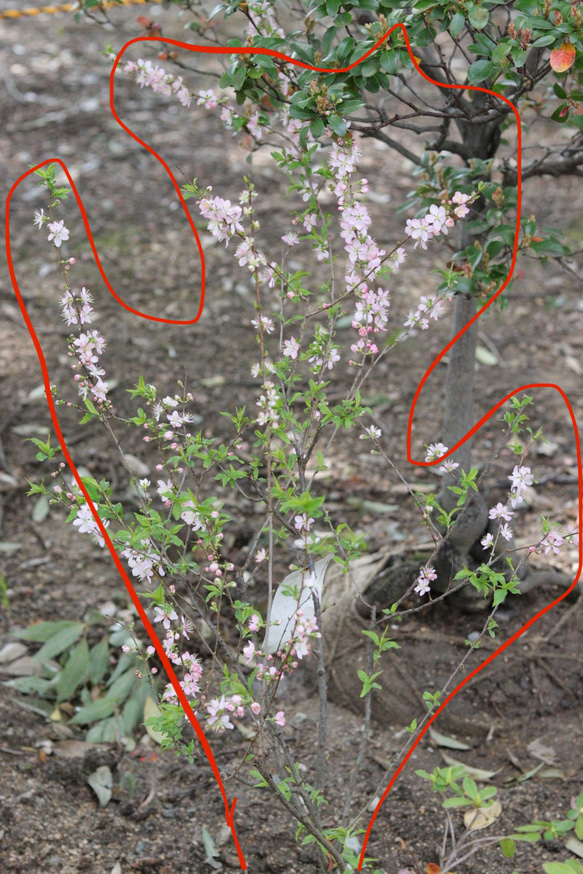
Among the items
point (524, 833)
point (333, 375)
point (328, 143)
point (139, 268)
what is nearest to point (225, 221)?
point (328, 143)

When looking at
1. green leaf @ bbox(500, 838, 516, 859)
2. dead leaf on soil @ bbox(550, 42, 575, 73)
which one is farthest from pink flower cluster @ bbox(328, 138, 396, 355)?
green leaf @ bbox(500, 838, 516, 859)

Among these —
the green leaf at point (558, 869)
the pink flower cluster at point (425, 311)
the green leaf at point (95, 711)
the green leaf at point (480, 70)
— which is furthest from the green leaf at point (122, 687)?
the green leaf at point (480, 70)

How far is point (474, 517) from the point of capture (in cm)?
250

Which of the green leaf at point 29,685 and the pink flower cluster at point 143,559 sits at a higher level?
the pink flower cluster at point 143,559

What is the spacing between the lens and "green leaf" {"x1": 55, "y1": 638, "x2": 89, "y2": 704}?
7.85ft

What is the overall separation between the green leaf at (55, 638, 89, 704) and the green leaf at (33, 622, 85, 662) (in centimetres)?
3

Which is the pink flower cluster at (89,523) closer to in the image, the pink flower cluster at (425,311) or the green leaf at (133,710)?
the pink flower cluster at (425,311)

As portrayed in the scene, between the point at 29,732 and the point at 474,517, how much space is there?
4.41 ft

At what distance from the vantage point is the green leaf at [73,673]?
2393 mm

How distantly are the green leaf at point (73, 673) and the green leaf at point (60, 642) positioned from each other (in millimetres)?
32

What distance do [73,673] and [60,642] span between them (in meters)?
0.11

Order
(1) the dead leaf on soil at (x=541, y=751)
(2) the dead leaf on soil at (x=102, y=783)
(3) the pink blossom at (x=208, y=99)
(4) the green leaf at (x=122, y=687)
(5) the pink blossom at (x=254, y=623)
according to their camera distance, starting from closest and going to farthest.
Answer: (5) the pink blossom at (x=254, y=623) < (3) the pink blossom at (x=208, y=99) < (2) the dead leaf on soil at (x=102, y=783) < (1) the dead leaf on soil at (x=541, y=751) < (4) the green leaf at (x=122, y=687)

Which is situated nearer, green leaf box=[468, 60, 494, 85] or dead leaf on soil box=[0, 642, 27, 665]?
green leaf box=[468, 60, 494, 85]

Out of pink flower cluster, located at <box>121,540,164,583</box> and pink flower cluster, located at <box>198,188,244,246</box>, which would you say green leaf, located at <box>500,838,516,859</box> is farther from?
pink flower cluster, located at <box>198,188,244,246</box>
